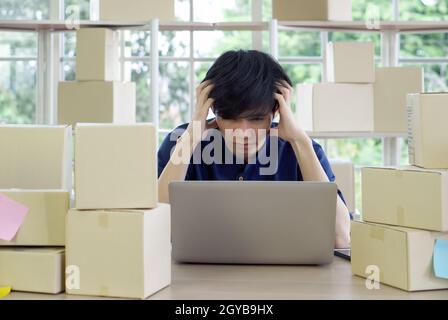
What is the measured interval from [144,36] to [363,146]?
277cm

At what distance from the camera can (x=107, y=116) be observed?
367 cm

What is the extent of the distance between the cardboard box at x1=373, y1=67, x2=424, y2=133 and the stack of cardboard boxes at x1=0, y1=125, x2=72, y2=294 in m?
2.44

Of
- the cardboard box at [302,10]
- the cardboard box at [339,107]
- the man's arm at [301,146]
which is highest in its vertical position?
the cardboard box at [302,10]

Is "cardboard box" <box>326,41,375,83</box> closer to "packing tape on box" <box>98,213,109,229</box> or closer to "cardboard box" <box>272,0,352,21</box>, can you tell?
"cardboard box" <box>272,0,352,21</box>

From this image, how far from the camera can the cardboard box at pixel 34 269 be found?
1.48 metres

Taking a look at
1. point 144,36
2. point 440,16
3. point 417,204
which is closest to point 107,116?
point 144,36

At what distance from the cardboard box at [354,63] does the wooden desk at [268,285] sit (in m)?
2.14

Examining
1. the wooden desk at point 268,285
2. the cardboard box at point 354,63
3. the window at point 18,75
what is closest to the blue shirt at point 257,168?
the wooden desk at point 268,285

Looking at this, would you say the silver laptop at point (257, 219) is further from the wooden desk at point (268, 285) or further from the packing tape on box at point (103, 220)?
the packing tape on box at point (103, 220)

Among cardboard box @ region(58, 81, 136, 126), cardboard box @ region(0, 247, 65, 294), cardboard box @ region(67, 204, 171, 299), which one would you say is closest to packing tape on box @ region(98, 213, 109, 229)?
cardboard box @ region(67, 204, 171, 299)

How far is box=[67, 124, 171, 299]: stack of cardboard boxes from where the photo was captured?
1449mm

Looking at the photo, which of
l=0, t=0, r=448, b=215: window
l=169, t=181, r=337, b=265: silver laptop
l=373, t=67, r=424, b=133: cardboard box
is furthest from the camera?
l=0, t=0, r=448, b=215: window

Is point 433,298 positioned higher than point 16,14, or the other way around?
point 16,14
